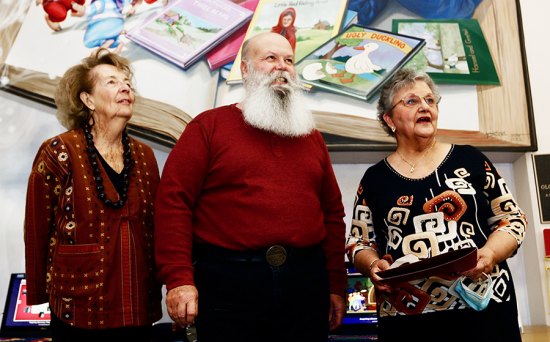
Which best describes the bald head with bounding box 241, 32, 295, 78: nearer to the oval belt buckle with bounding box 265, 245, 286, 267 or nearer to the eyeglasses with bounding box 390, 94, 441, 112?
the eyeglasses with bounding box 390, 94, 441, 112

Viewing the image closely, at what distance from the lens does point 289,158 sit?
1531 mm

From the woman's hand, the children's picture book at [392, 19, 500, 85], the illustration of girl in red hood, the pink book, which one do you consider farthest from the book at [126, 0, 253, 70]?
the woman's hand

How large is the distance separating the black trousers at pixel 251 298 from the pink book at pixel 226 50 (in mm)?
1321

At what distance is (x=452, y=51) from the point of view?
2492mm

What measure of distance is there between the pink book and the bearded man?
907 mm

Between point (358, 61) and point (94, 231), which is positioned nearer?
point (94, 231)

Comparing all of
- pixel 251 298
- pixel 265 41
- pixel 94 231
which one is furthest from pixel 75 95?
pixel 251 298

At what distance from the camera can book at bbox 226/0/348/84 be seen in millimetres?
2490

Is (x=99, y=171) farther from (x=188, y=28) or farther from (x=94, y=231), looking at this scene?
(x=188, y=28)

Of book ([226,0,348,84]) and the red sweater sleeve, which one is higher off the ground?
book ([226,0,348,84])

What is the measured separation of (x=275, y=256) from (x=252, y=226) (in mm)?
105

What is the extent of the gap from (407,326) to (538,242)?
1.27 metres

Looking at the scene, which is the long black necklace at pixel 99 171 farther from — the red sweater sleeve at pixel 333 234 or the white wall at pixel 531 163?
the white wall at pixel 531 163

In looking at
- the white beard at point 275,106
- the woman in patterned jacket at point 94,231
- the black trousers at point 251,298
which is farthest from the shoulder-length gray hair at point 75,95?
the black trousers at point 251,298
